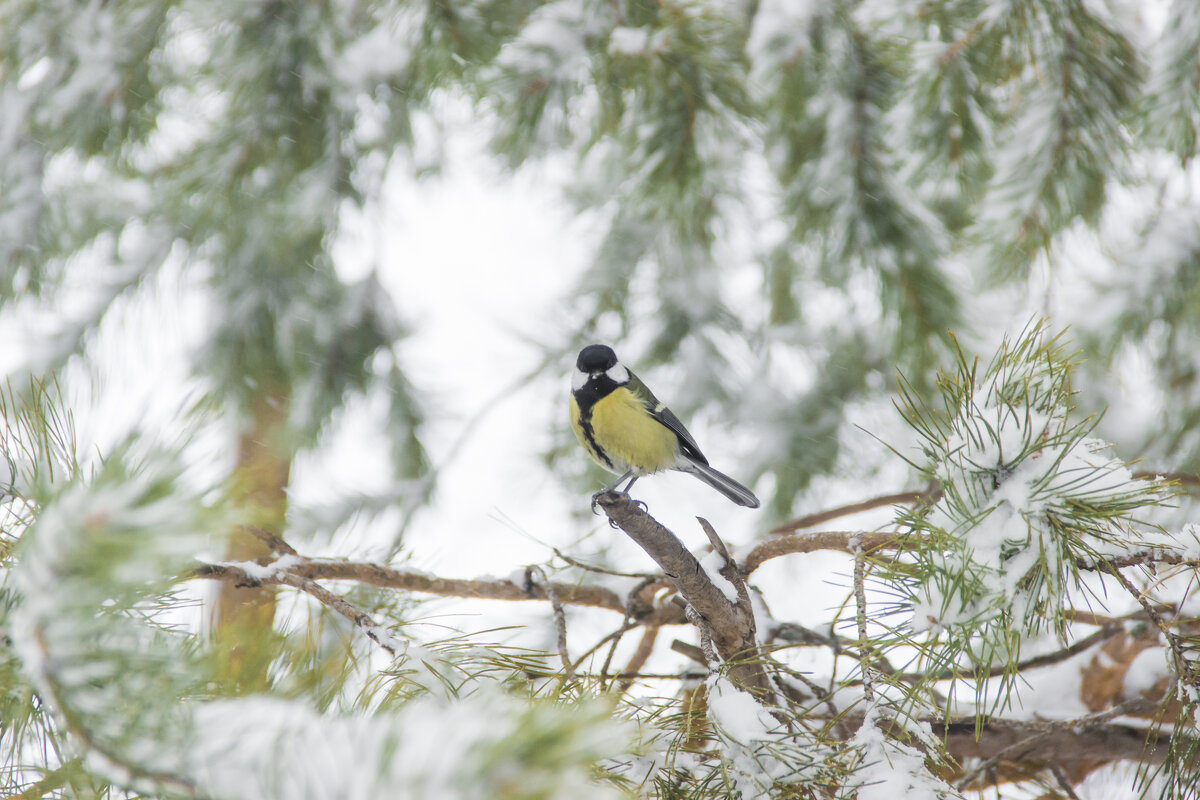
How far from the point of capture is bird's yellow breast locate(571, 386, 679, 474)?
6.07 ft

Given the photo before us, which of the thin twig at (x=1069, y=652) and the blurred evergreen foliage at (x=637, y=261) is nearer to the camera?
the blurred evergreen foliage at (x=637, y=261)

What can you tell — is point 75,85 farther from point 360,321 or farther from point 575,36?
point 575,36

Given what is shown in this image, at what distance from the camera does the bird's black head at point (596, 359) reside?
6.09ft

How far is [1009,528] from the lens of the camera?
732 millimetres

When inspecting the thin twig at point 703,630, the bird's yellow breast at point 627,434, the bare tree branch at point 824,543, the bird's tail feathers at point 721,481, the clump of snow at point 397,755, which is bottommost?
the clump of snow at point 397,755

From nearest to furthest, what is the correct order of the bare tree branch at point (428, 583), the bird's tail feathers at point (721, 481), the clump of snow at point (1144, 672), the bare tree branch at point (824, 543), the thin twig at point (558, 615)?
1. the bare tree branch at point (824, 543)
2. the thin twig at point (558, 615)
3. the bare tree branch at point (428, 583)
4. the clump of snow at point (1144, 672)
5. the bird's tail feathers at point (721, 481)

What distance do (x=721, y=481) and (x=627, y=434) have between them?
0.35 metres

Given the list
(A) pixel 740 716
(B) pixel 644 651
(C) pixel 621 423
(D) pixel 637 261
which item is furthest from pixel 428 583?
(D) pixel 637 261

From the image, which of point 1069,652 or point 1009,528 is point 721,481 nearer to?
point 1069,652

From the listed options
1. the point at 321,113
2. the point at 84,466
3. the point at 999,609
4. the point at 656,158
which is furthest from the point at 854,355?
the point at 84,466

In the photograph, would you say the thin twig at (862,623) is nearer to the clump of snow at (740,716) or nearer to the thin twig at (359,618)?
the clump of snow at (740,716)

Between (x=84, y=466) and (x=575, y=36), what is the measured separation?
50.5 inches

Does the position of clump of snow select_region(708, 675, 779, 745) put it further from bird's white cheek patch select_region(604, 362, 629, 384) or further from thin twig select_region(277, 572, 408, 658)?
bird's white cheek patch select_region(604, 362, 629, 384)

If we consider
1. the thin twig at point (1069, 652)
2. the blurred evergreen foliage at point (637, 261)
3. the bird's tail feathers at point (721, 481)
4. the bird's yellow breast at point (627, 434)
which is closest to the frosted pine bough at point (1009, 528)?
the blurred evergreen foliage at point (637, 261)
